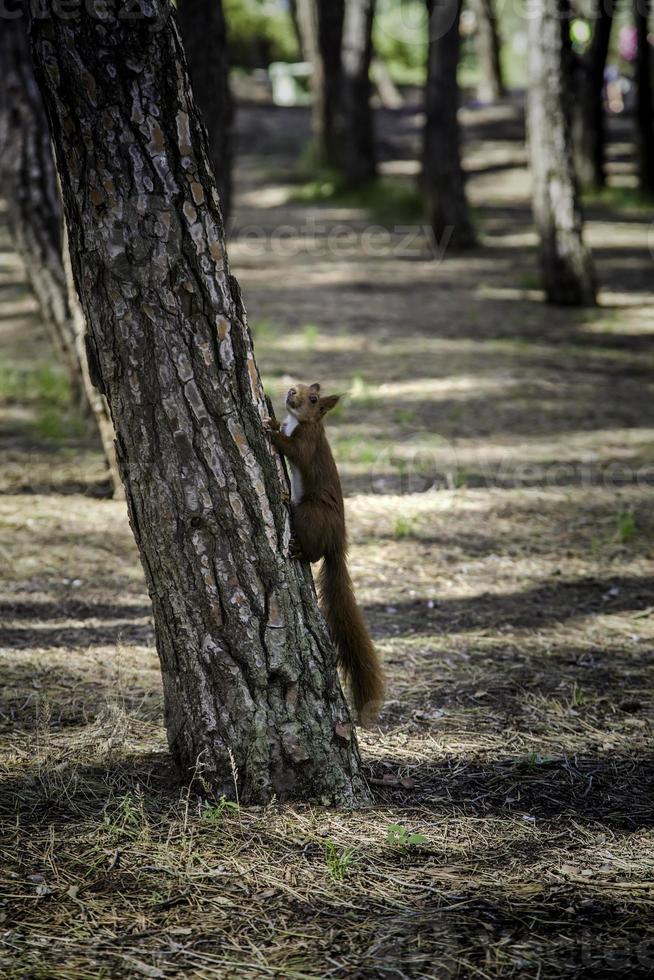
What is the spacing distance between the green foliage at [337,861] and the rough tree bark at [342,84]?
15.3 m

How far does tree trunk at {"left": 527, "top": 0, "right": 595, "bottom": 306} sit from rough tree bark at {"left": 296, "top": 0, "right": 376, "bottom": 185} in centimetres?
581

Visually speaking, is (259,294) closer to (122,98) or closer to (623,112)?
(122,98)

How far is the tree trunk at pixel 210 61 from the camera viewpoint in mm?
7594

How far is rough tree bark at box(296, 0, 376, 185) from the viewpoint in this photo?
1580 centimetres

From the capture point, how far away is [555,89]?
1065 centimetres

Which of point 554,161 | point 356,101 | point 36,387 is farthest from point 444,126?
point 36,387

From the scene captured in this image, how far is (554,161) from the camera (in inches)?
428

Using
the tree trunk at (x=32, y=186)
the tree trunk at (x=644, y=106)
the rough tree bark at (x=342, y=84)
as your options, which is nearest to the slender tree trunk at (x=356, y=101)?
the rough tree bark at (x=342, y=84)

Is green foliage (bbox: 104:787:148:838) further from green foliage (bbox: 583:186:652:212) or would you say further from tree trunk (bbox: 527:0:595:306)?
green foliage (bbox: 583:186:652:212)

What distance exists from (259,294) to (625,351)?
4.29 meters

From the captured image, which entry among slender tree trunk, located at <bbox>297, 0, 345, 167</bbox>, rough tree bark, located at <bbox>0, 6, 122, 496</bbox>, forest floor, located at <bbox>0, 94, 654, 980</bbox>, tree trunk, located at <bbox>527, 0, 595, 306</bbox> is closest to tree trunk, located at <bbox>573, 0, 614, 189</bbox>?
slender tree trunk, located at <bbox>297, 0, 345, 167</bbox>

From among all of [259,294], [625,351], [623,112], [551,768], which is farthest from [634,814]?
[623,112]

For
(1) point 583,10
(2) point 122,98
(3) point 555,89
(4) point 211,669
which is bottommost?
(4) point 211,669

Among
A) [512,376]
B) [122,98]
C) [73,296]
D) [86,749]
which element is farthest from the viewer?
[512,376]
